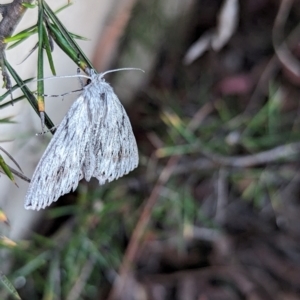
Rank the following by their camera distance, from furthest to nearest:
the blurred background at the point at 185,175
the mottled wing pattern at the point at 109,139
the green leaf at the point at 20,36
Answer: the blurred background at the point at 185,175
the mottled wing pattern at the point at 109,139
the green leaf at the point at 20,36

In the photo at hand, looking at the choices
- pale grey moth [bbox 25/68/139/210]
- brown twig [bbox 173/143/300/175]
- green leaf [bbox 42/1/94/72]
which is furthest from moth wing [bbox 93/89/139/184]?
brown twig [bbox 173/143/300/175]

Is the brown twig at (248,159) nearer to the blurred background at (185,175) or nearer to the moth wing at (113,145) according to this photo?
the blurred background at (185,175)

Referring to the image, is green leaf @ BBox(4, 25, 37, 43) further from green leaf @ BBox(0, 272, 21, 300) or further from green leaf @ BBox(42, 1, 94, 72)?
green leaf @ BBox(0, 272, 21, 300)

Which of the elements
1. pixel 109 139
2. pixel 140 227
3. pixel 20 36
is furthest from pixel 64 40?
pixel 140 227

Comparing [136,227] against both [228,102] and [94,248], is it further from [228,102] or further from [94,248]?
[228,102]

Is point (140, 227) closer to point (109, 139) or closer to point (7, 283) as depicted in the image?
point (109, 139)

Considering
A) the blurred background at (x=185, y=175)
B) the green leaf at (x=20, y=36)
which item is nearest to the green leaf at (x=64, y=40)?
the green leaf at (x=20, y=36)
